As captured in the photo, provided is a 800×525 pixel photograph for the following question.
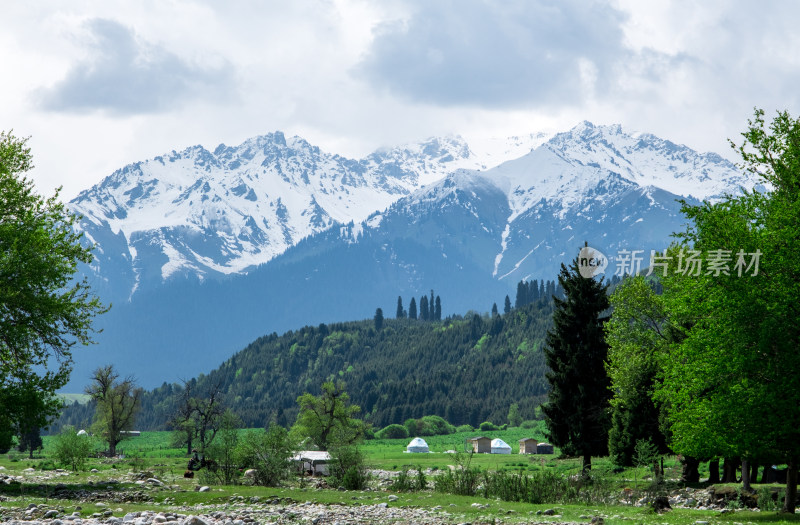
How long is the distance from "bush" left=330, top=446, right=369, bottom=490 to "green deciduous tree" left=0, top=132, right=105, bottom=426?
20.6 meters

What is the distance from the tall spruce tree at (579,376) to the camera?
6569 cm

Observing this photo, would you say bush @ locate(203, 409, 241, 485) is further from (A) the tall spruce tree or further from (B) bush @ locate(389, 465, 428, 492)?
(A) the tall spruce tree

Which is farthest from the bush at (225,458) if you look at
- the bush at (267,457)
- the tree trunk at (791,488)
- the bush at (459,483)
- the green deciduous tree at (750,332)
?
the tree trunk at (791,488)

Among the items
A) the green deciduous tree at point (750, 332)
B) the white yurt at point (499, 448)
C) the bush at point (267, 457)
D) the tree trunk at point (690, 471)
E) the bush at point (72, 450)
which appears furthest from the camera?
the white yurt at point (499, 448)

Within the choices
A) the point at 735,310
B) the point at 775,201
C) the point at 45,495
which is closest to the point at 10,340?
the point at 45,495

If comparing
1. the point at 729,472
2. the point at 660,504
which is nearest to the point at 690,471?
the point at 729,472

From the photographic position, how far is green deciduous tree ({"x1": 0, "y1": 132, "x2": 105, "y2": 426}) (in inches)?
1513

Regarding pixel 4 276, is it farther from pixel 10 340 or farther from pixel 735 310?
pixel 735 310

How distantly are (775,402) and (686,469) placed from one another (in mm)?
24660

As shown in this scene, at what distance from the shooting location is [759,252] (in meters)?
31.8

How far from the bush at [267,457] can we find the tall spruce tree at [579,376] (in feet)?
68.8

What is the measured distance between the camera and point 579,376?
6650 centimetres

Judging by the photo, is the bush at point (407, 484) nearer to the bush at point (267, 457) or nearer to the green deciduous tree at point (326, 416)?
the bush at point (267, 457)

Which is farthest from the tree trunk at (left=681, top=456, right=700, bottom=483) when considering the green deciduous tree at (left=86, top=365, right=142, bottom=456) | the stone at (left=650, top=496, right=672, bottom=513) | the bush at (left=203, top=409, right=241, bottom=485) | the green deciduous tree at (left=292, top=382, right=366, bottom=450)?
the green deciduous tree at (left=86, top=365, right=142, bottom=456)
